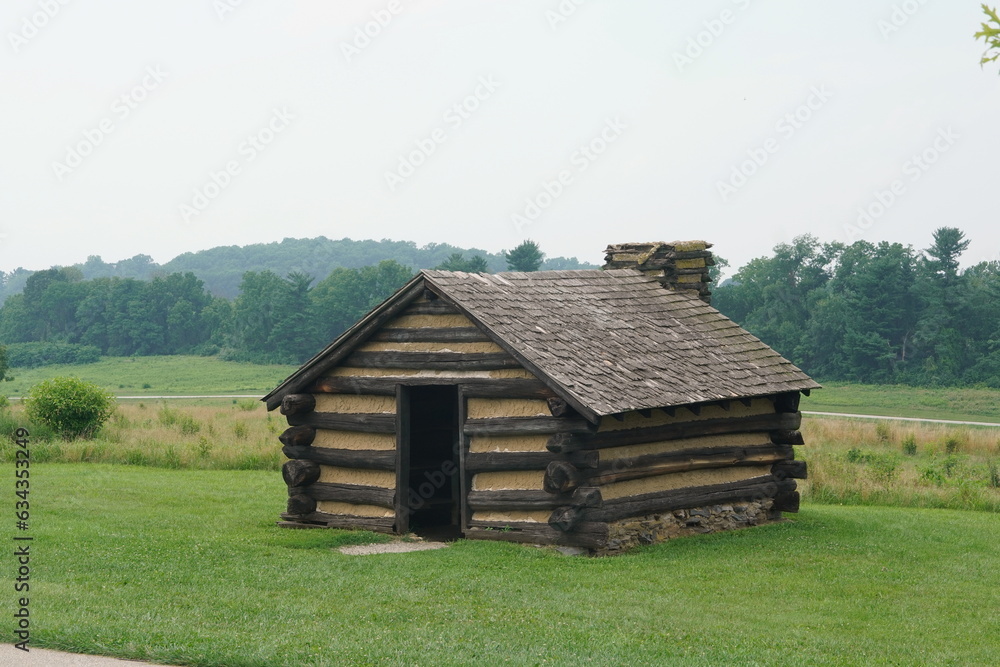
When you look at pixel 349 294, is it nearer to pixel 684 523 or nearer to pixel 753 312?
pixel 753 312

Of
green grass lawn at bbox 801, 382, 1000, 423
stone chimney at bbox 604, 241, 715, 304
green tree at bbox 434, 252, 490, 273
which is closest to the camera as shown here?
stone chimney at bbox 604, 241, 715, 304

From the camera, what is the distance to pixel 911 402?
176ft

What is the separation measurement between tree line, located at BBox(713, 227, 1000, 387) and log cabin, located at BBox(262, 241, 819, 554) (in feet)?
154

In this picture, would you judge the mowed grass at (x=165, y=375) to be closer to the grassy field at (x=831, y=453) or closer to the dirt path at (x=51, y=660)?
the grassy field at (x=831, y=453)

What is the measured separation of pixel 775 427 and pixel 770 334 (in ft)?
181

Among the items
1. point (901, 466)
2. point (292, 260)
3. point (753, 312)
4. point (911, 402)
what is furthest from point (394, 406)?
point (292, 260)

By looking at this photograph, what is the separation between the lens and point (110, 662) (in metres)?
8.34

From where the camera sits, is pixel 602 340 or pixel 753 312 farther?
pixel 753 312

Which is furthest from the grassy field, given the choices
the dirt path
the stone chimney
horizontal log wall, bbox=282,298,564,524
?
the dirt path

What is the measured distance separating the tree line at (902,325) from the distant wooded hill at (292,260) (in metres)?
63.4

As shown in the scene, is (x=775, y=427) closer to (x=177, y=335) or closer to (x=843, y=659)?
(x=843, y=659)

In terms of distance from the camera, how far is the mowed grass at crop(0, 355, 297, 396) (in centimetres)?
6750

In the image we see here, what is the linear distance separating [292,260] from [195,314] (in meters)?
56.6

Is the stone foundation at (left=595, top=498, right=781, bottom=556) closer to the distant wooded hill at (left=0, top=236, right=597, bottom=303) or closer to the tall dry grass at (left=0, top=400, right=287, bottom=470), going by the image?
the tall dry grass at (left=0, top=400, right=287, bottom=470)
